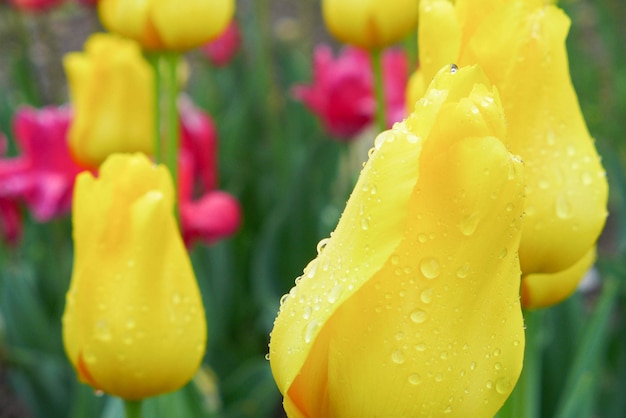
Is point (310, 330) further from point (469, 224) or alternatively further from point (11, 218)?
point (11, 218)

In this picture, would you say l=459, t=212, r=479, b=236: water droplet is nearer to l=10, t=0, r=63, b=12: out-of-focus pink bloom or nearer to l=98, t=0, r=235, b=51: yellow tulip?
l=98, t=0, r=235, b=51: yellow tulip

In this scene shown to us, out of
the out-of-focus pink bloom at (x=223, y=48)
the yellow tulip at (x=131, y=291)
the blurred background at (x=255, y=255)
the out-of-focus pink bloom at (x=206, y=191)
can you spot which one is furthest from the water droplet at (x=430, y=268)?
the out-of-focus pink bloom at (x=223, y=48)

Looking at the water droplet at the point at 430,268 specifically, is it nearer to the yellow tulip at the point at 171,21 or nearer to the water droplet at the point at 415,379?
the water droplet at the point at 415,379

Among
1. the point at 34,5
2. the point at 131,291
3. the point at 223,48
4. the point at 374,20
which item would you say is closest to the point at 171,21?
the point at 374,20

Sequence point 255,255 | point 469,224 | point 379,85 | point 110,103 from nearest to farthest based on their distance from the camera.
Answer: point 469,224, point 379,85, point 110,103, point 255,255

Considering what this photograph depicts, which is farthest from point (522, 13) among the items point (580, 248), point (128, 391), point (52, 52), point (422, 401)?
point (52, 52)

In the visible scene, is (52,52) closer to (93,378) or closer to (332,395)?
(93,378)
